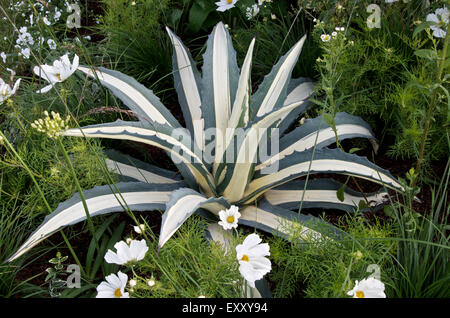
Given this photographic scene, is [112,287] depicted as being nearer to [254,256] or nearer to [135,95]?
[254,256]

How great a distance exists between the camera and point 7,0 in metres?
2.75

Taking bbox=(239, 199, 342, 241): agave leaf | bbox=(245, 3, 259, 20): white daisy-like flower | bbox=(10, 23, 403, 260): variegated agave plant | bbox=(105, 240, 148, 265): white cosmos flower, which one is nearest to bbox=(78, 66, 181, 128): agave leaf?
bbox=(10, 23, 403, 260): variegated agave plant

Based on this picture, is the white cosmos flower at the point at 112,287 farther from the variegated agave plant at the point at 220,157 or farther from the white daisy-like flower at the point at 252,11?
the white daisy-like flower at the point at 252,11

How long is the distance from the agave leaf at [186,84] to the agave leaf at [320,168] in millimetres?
362

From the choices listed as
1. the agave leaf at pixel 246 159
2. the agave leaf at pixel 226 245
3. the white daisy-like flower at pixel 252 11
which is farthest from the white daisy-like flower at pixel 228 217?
the white daisy-like flower at pixel 252 11

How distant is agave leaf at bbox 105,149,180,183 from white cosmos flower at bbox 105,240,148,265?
51 cm

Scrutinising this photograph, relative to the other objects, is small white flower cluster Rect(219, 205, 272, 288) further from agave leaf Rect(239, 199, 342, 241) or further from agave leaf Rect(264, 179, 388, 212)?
agave leaf Rect(264, 179, 388, 212)

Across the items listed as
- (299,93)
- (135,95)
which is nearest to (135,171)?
(135,95)

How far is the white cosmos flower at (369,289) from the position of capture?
0.89 meters

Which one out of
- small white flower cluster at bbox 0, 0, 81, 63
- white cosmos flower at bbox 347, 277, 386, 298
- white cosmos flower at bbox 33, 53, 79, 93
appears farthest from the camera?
small white flower cluster at bbox 0, 0, 81, 63

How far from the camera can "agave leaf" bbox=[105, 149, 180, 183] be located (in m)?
1.54
